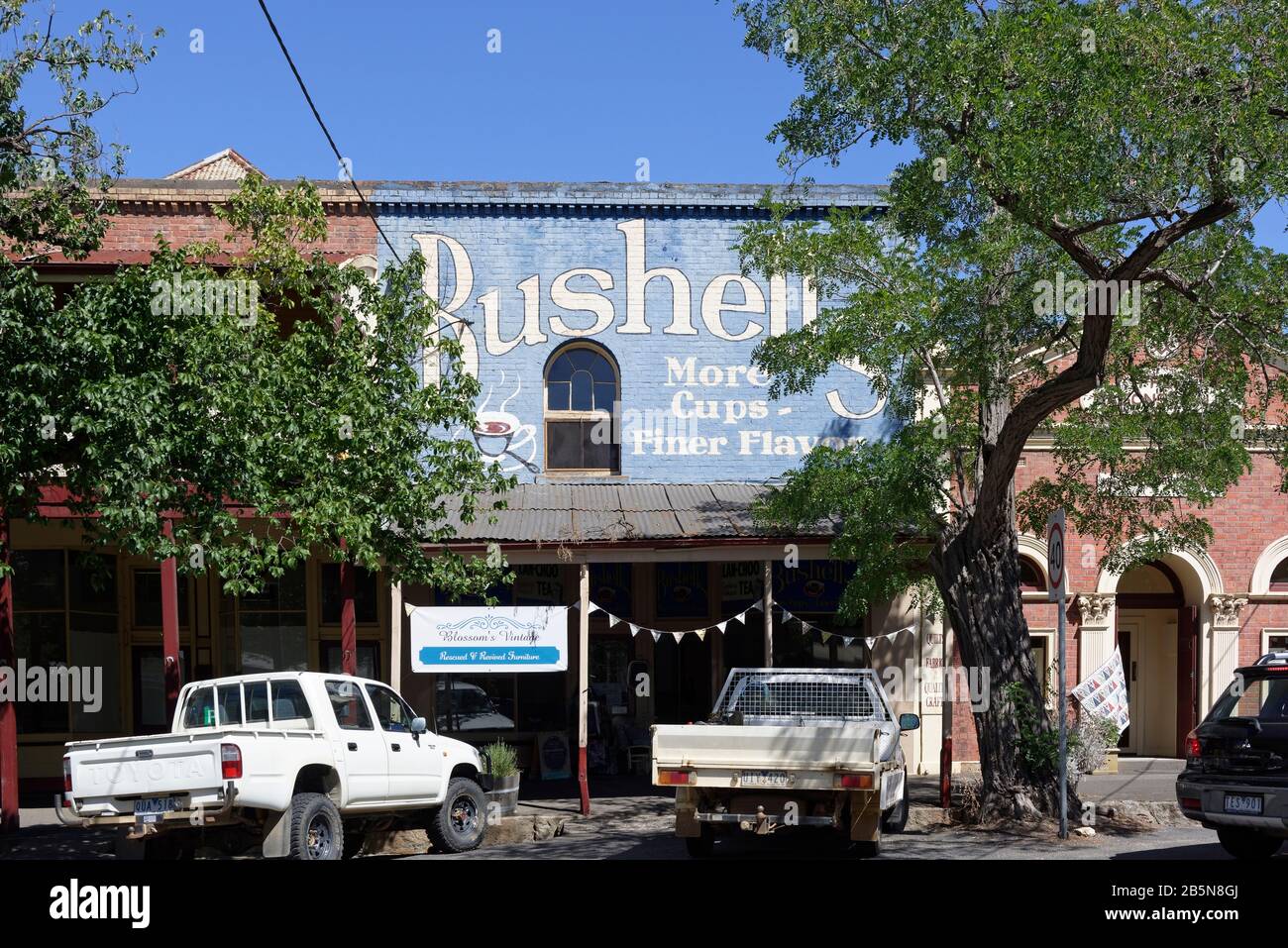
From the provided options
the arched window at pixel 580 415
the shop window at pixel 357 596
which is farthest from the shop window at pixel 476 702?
the arched window at pixel 580 415

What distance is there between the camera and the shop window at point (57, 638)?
1864cm

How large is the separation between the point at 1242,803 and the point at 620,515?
28.7 feet

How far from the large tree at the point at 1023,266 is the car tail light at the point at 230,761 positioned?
22.5ft

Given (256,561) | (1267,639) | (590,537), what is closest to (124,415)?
(256,561)

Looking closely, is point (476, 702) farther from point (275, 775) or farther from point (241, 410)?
point (275, 775)

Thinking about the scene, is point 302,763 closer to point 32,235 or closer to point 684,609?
point 32,235

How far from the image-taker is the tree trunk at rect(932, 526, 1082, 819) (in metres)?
13.8

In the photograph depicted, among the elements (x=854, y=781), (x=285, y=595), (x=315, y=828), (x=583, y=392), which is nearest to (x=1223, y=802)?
(x=854, y=781)

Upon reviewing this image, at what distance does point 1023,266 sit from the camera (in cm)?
1412

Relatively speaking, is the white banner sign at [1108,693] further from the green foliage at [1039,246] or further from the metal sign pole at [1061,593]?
the metal sign pole at [1061,593]

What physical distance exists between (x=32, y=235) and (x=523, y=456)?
7.95m

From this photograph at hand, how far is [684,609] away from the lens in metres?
19.8

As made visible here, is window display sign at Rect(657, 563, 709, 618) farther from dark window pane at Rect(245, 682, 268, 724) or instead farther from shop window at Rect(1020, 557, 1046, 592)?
dark window pane at Rect(245, 682, 268, 724)

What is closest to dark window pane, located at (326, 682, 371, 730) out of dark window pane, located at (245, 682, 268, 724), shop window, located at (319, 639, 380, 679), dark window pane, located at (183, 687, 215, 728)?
dark window pane, located at (245, 682, 268, 724)
